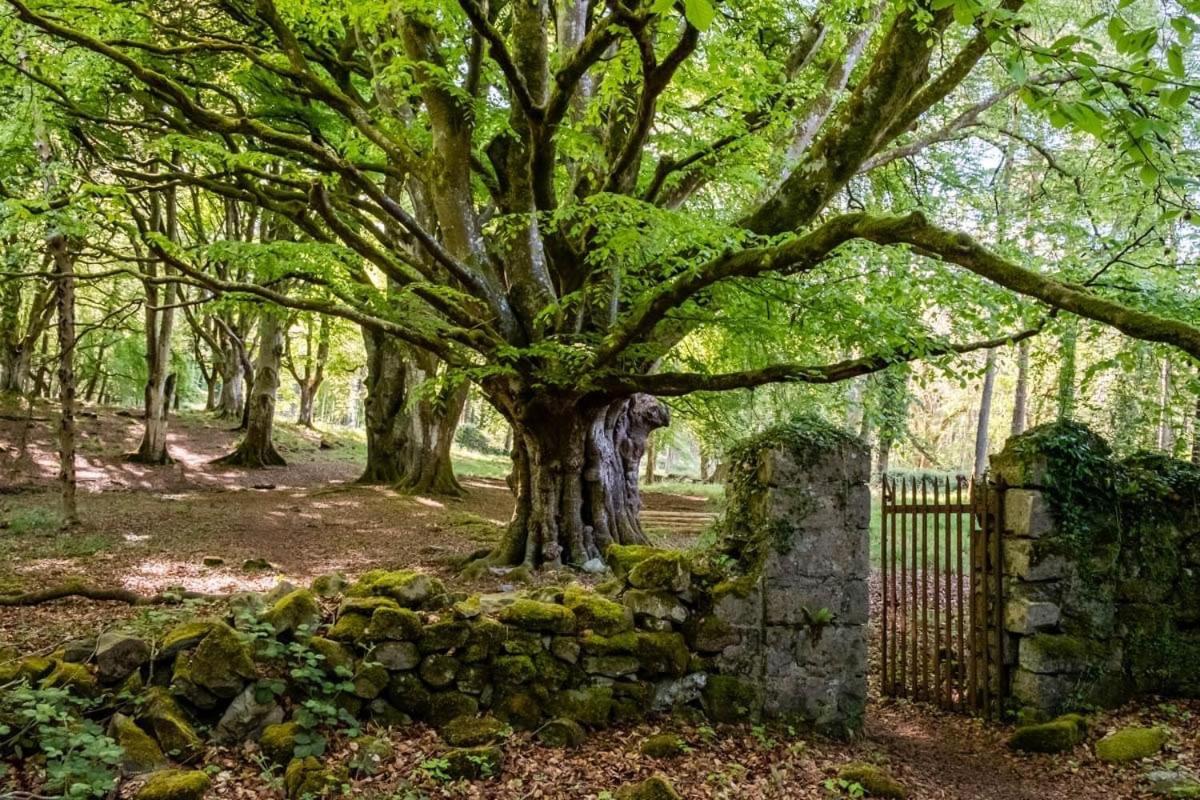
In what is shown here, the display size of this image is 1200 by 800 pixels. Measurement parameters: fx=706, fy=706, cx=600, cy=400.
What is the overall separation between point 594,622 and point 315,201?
4.30 m

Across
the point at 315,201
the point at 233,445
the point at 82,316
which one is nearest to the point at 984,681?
the point at 315,201

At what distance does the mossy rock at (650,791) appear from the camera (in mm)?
3779

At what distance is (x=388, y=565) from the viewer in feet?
28.3

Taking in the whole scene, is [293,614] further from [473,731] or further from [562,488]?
[562,488]

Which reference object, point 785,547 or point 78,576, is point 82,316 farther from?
point 785,547

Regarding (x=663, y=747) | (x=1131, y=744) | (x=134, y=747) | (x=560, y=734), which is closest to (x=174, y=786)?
(x=134, y=747)

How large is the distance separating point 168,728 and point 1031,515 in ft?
19.9

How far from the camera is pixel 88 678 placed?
3.77 metres

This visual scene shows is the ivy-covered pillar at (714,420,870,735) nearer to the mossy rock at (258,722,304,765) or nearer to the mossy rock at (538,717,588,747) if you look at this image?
the mossy rock at (538,717,588,747)

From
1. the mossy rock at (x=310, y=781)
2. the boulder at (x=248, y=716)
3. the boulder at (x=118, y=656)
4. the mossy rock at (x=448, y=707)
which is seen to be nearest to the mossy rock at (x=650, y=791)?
the mossy rock at (x=448, y=707)

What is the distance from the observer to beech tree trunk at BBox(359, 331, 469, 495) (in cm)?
1495

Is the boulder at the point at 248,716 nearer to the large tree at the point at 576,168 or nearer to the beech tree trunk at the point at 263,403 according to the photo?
the large tree at the point at 576,168

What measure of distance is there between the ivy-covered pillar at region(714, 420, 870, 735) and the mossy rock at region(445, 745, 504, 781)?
1.78 m

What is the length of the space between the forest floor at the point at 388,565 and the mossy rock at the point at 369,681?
269mm
